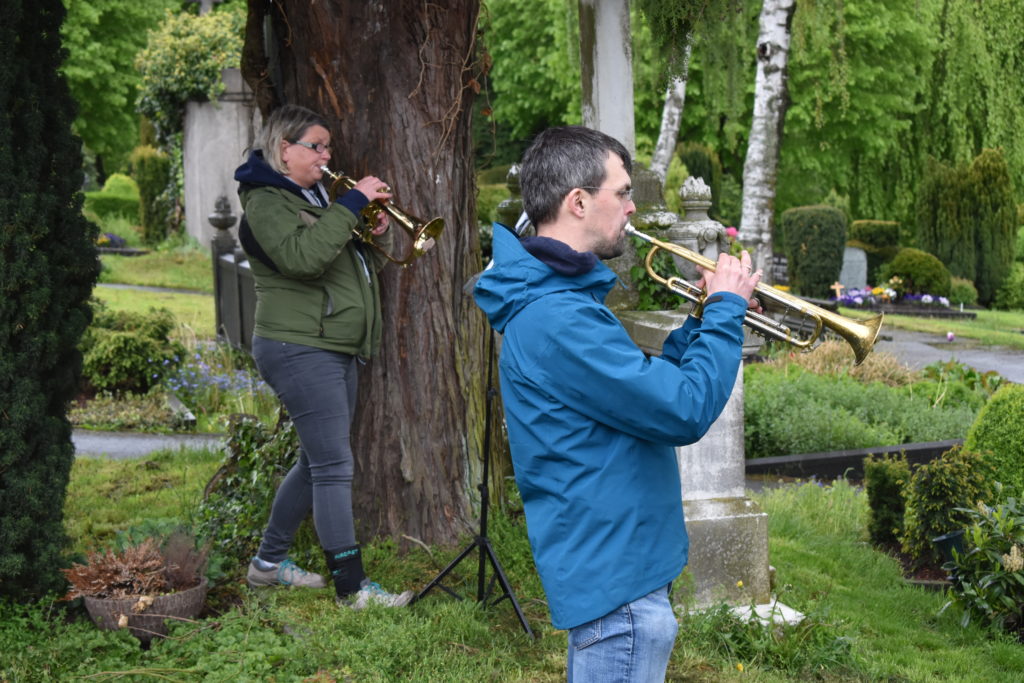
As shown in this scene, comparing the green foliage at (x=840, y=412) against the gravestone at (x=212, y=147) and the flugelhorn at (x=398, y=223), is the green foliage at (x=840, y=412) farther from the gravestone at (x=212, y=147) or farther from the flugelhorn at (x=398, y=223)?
the gravestone at (x=212, y=147)

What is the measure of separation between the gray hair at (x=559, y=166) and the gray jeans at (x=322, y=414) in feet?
6.02

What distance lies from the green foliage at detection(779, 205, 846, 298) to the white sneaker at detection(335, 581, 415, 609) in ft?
55.3

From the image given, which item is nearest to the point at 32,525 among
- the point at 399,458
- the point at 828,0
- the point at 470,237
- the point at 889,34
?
the point at 399,458

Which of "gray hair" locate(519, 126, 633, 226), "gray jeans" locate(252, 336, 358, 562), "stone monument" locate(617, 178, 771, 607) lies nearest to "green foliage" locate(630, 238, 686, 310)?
"stone monument" locate(617, 178, 771, 607)

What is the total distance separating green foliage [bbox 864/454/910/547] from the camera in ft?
20.3

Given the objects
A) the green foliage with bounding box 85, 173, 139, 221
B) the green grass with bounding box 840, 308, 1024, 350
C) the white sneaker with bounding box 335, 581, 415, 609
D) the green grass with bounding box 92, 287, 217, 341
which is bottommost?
the white sneaker with bounding box 335, 581, 415, 609

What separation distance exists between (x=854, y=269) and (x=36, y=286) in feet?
62.9

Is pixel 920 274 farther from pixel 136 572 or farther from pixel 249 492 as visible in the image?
A: pixel 136 572

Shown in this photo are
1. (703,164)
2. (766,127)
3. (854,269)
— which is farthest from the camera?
(703,164)

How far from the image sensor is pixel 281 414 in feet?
17.6

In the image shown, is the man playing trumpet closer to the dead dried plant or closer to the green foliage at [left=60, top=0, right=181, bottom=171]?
the dead dried plant

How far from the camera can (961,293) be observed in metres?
20.6

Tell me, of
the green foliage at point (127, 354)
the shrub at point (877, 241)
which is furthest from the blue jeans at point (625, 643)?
the shrub at point (877, 241)

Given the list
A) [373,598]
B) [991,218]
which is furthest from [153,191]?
[373,598]
